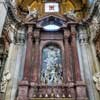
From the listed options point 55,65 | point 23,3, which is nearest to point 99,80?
point 55,65

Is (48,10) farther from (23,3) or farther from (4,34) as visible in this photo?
(4,34)

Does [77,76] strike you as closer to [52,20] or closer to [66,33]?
[66,33]

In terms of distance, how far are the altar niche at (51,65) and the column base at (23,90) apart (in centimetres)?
111

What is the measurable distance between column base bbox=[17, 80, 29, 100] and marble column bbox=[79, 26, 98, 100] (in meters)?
3.23

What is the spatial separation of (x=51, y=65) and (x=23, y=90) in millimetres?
2597

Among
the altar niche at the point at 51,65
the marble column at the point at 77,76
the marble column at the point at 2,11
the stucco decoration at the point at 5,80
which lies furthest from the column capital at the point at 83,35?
the stucco decoration at the point at 5,80

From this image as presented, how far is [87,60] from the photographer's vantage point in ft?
36.4

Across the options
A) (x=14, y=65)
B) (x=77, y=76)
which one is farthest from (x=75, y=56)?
(x=14, y=65)

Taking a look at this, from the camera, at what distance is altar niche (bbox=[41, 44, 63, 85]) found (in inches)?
410

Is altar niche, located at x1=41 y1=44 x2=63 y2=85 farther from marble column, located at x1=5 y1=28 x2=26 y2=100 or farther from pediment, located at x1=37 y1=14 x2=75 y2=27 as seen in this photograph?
pediment, located at x1=37 y1=14 x2=75 y2=27

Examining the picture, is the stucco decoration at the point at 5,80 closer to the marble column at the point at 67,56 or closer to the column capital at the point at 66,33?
the marble column at the point at 67,56

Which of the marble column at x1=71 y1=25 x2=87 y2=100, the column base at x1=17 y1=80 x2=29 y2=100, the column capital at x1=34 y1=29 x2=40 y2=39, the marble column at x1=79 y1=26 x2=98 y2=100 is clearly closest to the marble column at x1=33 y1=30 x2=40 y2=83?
the column capital at x1=34 y1=29 x2=40 y2=39

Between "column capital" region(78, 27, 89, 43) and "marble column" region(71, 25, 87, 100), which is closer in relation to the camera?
"marble column" region(71, 25, 87, 100)

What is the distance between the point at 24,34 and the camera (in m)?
12.3
